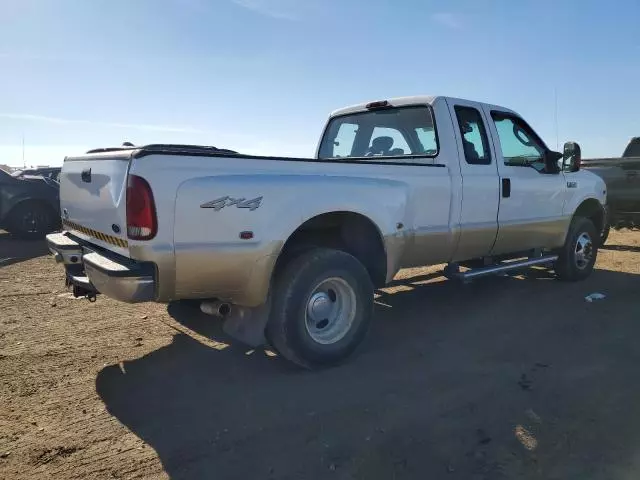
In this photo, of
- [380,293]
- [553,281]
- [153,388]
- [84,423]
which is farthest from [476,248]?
[84,423]

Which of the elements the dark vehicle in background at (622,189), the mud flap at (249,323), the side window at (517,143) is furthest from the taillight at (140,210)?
the dark vehicle in background at (622,189)

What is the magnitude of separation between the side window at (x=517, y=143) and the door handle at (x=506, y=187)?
210mm

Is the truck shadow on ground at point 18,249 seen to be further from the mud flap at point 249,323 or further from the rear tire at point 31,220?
the mud flap at point 249,323

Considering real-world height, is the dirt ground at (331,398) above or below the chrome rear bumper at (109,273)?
below

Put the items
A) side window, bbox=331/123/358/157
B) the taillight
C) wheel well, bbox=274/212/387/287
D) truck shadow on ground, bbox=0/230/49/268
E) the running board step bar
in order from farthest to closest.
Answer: truck shadow on ground, bbox=0/230/49/268, side window, bbox=331/123/358/157, the running board step bar, wheel well, bbox=274/212/387/287, the taillight

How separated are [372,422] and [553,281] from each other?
16.1ft

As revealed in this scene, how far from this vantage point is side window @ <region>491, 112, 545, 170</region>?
5.64 m

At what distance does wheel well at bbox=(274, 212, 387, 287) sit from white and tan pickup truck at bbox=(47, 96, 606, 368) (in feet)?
0.04

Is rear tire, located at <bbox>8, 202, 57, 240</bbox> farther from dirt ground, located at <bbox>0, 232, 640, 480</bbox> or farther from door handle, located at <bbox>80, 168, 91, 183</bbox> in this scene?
door handle, located at <bbox>80, 168, 91, 183</bbox>

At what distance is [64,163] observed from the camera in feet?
14.6

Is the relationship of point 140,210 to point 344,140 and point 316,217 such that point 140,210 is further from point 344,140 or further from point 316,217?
point 344,140

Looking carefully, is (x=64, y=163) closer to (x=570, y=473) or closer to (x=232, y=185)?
(x=232, y=185)

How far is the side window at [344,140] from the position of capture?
603cm

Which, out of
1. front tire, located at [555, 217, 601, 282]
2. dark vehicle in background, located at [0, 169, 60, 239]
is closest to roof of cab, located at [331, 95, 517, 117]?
front tire, located at [555, 217, 601, 282]
